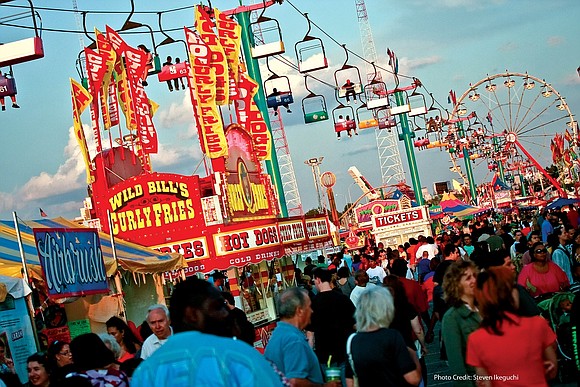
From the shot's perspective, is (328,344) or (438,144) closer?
(328,344)

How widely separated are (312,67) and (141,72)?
841cm

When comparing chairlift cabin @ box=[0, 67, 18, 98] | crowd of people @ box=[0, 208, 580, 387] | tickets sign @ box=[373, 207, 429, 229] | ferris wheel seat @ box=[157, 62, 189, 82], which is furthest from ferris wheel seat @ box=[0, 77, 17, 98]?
tickets sign @ box=[373, 207, 429, 229]

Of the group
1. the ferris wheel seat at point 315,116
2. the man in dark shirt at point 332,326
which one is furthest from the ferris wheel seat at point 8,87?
the ferris wheel seat at point 315,116

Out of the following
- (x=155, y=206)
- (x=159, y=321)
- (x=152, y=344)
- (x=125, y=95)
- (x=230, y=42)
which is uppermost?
(x=230, y=42)

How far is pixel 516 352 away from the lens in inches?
223

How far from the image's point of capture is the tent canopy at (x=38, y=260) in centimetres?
1181

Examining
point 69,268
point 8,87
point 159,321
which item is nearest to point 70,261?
point 69,268

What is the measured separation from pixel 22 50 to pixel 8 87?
10.5ft

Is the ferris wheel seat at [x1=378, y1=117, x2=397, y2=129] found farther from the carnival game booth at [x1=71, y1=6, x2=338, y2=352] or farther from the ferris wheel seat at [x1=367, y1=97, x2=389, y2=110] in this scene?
the carnival game booth at [x1=71, y1=6, x2=338, y2=352]

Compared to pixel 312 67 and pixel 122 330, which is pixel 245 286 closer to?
pixel 312 67

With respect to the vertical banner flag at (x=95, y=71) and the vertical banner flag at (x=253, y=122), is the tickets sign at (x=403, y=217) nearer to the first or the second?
the vertical banner flag at (x=253, y=122)

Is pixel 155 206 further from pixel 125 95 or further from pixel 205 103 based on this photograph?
pixel 125 95

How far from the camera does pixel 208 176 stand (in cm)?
2481

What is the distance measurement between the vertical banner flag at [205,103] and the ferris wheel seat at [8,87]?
613 cm
